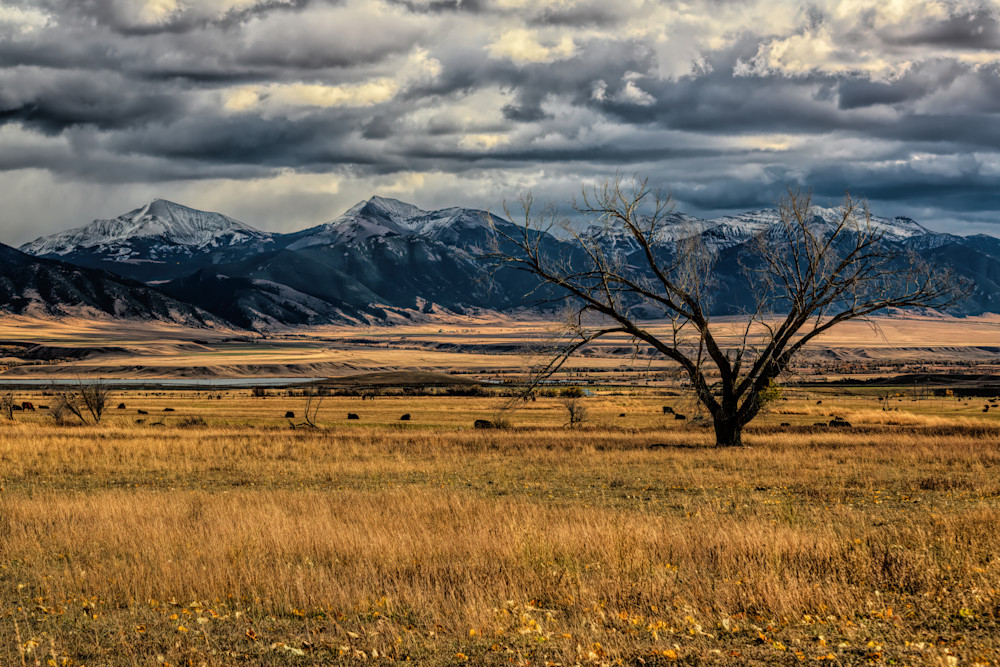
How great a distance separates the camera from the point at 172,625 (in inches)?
404

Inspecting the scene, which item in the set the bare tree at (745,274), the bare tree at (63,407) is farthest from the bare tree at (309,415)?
the bare tree at (745,274)

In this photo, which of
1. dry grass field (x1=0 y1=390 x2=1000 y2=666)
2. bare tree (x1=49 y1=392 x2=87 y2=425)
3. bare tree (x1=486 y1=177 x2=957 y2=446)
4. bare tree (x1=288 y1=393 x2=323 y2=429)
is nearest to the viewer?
dry grass field (x1=0 y1=390 x2=1000 y2=666)

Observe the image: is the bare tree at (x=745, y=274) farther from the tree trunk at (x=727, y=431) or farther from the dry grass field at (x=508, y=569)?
the dry grass field at (x=508, y=569)

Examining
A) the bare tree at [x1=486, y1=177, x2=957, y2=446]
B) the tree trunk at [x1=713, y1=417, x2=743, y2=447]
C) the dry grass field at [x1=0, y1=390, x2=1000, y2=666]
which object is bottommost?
the tree trunk at [x1=713, y1=417, x2=743, y2=447]

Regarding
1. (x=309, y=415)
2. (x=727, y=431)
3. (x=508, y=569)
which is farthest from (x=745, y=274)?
(x=309, y=415)

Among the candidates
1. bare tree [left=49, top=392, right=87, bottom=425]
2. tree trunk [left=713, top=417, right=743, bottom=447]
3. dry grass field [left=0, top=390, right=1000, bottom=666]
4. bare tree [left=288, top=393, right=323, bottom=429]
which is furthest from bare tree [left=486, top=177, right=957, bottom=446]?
bare tree [left=49, top=392, right=87, bottom=425]

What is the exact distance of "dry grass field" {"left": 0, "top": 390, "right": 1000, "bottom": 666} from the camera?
9.33m

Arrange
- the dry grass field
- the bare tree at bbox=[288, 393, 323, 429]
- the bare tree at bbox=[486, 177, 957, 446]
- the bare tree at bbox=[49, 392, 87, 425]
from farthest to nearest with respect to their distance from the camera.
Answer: the bare tree at bbox=[49, 392, 87, 425], the bare tree at bbox=[288, 393, 323, 429], the bare tree at bbox=[486, 177, 957, 446], the dry grass field

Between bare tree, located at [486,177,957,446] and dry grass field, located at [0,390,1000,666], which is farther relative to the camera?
bare tree, located at [486,177,957,446]

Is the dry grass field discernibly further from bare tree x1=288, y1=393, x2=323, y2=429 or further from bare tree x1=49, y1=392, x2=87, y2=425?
bare tree x1=49, y1=392, x2=87, y2=425

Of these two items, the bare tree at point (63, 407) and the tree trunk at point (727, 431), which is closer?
the tree trunk at point (727, 431)

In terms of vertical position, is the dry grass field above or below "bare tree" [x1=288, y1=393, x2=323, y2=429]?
above

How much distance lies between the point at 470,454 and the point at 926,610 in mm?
23279

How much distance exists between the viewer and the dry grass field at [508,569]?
30.6ft
